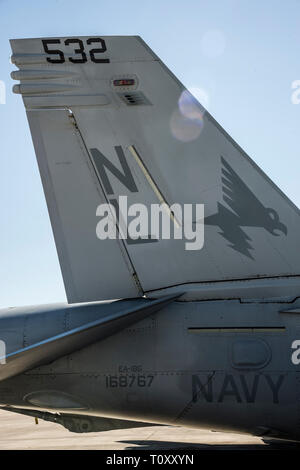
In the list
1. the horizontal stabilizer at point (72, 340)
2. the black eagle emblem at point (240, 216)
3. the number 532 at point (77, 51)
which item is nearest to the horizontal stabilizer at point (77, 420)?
the horizontal stabilizer at point (72, 340)

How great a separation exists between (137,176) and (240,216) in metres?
1.52

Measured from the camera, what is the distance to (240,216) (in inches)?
254

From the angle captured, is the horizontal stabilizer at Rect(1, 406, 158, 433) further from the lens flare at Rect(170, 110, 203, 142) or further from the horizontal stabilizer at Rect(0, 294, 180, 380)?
the lens flare at Rect(170, 110, 203, 142)

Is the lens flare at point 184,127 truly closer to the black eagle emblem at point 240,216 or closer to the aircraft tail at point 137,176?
the aircraft tail at point 137,176

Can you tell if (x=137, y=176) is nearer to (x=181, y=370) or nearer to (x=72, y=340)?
(x=72, y=340)

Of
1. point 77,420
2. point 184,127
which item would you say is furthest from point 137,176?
point 77,420

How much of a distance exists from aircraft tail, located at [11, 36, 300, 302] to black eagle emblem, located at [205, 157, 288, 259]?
13 mm

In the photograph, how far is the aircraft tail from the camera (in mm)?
6438

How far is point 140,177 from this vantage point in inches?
264

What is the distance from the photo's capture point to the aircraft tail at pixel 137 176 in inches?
253

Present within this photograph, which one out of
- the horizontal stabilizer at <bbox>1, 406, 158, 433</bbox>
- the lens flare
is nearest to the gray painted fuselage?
the horizontal stabilizer at <bbox>1, 406, 158, 433</bbox>

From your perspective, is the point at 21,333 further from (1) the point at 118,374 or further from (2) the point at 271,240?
(2) the point at 271,240
